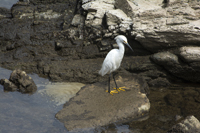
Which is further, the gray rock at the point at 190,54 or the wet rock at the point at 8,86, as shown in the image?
the gray rock at the point at 190,54

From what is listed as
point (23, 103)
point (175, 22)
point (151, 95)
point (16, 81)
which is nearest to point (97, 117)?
point (23, 103)

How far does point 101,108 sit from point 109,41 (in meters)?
3.17

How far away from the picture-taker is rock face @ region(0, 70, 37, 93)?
517cm

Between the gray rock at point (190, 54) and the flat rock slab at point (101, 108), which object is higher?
the gray rock at point (190, 54)

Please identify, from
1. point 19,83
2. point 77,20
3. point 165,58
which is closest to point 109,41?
point 77,20

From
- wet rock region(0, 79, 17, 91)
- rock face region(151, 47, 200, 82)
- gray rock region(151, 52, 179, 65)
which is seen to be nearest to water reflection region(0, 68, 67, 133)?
wet rock region(0, 79, 17, 91)

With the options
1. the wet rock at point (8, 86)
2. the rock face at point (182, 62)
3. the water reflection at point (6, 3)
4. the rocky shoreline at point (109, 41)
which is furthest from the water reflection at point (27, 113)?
the water reflection at point (6, 3)

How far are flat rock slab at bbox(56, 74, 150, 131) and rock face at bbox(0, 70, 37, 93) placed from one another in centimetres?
144

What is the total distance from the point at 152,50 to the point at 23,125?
4649 millimetres

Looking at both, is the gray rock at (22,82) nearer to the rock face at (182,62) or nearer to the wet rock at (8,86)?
the wet rock at (8,86)

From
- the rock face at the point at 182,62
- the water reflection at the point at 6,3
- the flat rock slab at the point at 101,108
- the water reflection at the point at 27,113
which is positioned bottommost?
the water reflection at the point at 27,113

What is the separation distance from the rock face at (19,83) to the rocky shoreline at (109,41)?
38.3 inches

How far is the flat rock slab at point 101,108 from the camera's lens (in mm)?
3898

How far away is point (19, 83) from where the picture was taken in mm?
5246
